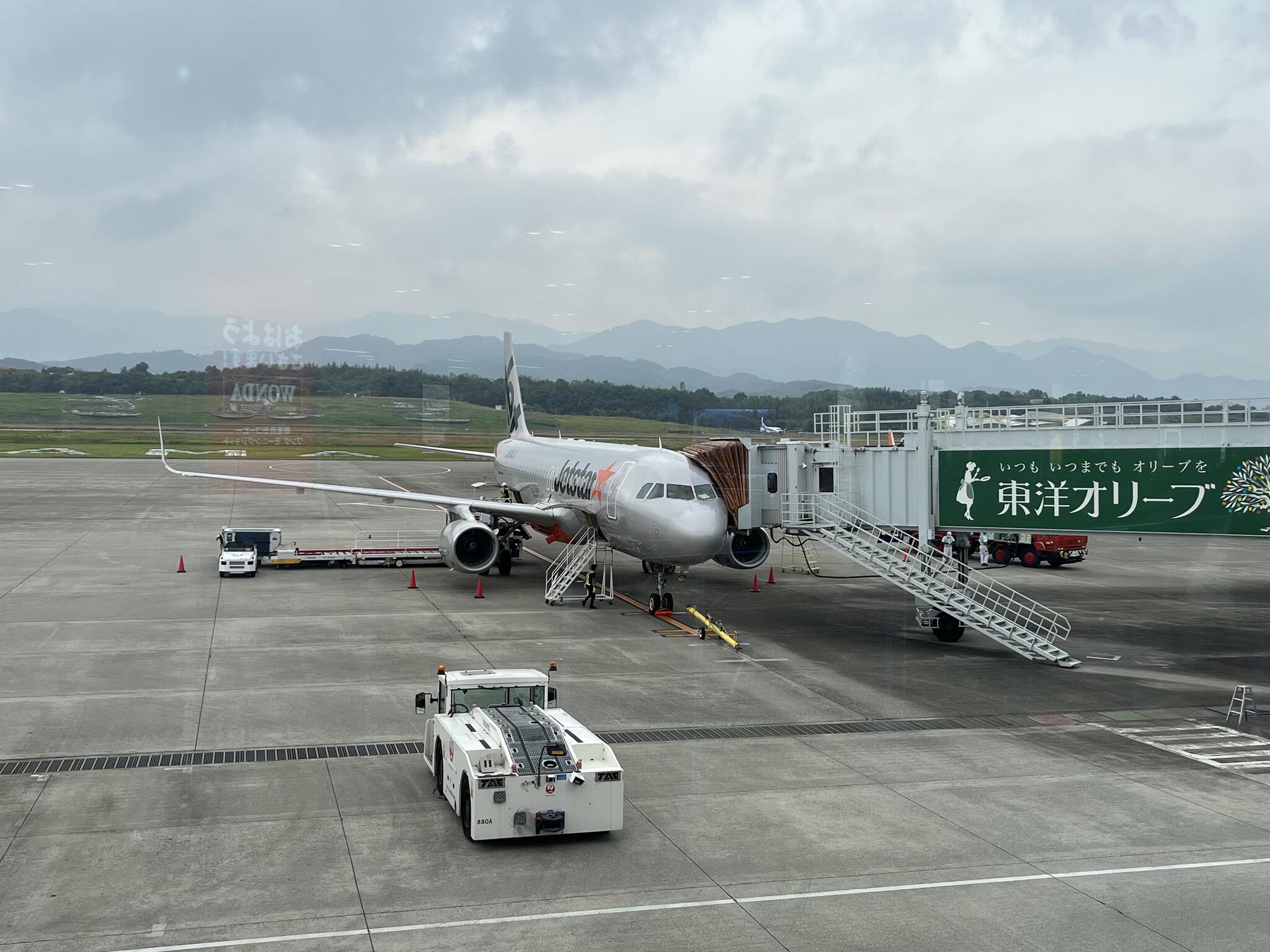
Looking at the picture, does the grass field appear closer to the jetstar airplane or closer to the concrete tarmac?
the jetstar airplane

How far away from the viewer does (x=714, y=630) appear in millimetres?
31219

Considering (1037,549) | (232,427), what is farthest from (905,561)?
(232,427)

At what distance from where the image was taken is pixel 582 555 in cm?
3728

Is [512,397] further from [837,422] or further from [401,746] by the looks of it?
→ [401,746]

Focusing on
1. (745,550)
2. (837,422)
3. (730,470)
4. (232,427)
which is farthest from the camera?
(232,427)

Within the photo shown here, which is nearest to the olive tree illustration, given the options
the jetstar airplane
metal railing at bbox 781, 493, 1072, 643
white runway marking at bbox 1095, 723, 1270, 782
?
metal railing at bbox 781, 493, 1072, 643

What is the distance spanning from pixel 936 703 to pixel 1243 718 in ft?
19.8

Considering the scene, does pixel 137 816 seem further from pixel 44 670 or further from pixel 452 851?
pixel 44 670

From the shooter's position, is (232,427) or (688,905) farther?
(232,427)

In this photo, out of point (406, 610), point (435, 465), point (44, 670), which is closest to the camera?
point (44, 670)

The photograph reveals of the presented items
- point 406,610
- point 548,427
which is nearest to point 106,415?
point 548,427

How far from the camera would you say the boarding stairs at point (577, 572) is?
3662 centimetres

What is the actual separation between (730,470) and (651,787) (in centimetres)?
1704

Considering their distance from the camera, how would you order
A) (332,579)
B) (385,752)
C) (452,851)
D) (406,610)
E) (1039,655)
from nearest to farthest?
1. (452,851)
2. (385,752)
3. (1039,655)
4. (406,610)
5. (332,579)
